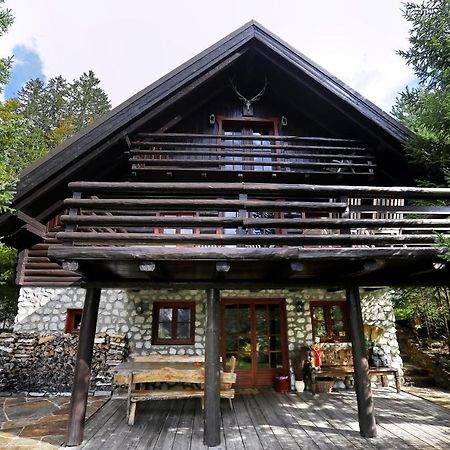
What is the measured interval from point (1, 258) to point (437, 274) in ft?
45.0

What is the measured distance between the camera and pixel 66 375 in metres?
8.20

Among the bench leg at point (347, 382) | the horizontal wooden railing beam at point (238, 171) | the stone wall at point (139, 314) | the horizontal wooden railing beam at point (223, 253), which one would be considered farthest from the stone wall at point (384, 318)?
the horizontal wooden railing beam at point (223, 253)

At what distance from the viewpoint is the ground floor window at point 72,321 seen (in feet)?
29.0

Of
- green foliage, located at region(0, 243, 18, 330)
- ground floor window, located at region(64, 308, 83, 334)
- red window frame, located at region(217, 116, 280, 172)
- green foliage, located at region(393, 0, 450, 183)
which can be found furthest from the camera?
green foliage, located at region(0, 243, 18, 330)

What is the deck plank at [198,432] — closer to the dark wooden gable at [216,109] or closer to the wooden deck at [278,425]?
the wooden deck at [278,425]

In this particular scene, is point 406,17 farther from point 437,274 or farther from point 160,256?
point 160,256

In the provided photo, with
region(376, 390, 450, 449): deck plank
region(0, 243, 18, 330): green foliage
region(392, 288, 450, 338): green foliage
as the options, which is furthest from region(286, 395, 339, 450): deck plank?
region(0, 243, 18, 330): green foliage

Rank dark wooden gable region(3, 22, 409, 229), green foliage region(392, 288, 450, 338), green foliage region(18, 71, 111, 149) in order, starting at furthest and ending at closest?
green foliage region(18, 71, 111, 149) < green foliage region(392, 288, 450, 338) < dark wooden gable region(3, 22, 409, 229)

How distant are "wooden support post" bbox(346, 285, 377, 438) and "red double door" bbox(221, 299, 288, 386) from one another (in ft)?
12.6

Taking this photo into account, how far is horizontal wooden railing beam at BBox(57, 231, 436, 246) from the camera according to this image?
15.2ft

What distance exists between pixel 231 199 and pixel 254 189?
8.45 ft

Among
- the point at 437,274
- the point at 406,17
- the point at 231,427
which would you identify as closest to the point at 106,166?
the point at 231,427

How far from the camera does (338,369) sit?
8242 millimetres

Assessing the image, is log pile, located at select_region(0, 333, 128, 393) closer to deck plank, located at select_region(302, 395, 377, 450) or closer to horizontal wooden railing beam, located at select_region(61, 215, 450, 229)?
horizontal wooden railing beam, located at select_region(61, 215, 450, 229)
